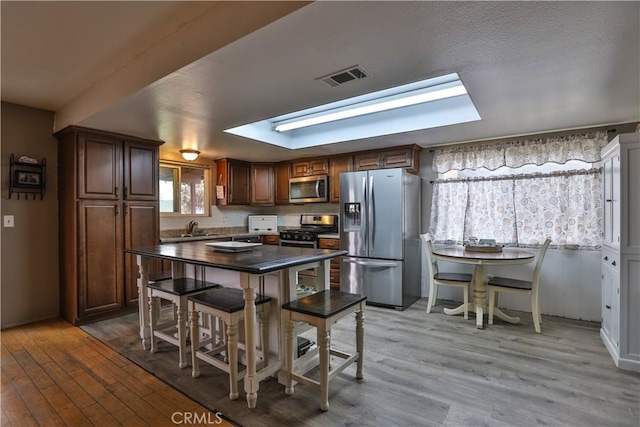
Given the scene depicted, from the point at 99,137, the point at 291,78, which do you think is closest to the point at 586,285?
the point at 291,78

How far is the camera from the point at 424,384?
2.24 meters

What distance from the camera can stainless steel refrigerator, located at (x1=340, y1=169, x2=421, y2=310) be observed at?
3.98m

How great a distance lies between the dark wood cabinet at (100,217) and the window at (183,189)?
841 mm

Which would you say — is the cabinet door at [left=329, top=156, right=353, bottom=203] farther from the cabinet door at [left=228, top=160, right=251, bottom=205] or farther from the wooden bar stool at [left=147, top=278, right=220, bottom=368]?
the wooden bar stool at [left=147, top=278, right=220, bottom=368]

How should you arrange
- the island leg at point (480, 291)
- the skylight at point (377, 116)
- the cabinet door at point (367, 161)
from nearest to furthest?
the skylight at point (377, 116) → the island leg at point (480, 291) → the cabinet door at point (367, 161)

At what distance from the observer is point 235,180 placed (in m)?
5.38

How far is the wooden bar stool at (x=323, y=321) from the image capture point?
1.94 meters

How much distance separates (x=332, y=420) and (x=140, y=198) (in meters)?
3.39

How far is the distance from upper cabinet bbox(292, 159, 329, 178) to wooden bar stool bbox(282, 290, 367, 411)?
2976 mm

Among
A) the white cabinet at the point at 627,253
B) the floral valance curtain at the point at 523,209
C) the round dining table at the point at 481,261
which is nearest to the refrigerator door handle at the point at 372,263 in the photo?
A: the round dining table at the point at 481,261

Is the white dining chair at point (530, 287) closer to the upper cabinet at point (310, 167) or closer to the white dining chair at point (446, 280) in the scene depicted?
the white dining chair at point (446, 280)

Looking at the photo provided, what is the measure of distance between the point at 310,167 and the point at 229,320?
3.52 meters

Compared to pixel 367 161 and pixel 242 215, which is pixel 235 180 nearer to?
pixel 242 215

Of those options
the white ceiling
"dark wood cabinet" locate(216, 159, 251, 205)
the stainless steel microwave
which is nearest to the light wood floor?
the white ceiling
